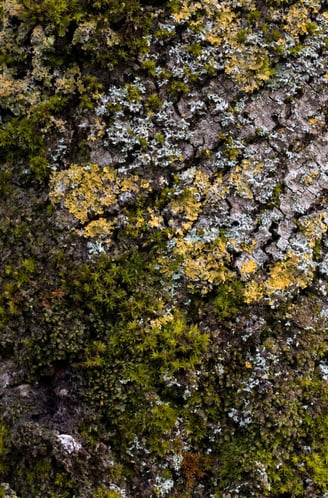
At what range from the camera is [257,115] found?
2.49 meters

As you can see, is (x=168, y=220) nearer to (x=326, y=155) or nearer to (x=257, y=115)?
(x=257, y=115)

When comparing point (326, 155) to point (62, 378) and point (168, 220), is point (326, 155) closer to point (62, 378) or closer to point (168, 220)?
point (168, 220)

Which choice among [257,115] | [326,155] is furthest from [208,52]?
[326,155]

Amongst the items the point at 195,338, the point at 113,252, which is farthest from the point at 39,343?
the point at 195,338

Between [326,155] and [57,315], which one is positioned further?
[326,155]

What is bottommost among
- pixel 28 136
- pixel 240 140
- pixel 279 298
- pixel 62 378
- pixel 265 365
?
pixel 62 378

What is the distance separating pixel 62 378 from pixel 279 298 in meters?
1.01

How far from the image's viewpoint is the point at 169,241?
95.0 inches

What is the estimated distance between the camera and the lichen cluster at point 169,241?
7.60 feet

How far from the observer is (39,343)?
2332 mm

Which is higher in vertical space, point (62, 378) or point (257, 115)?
point (257, 115)

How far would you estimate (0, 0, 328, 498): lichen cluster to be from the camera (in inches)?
91.2

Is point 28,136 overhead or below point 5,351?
overhead

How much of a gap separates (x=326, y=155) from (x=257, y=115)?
0.37 m
